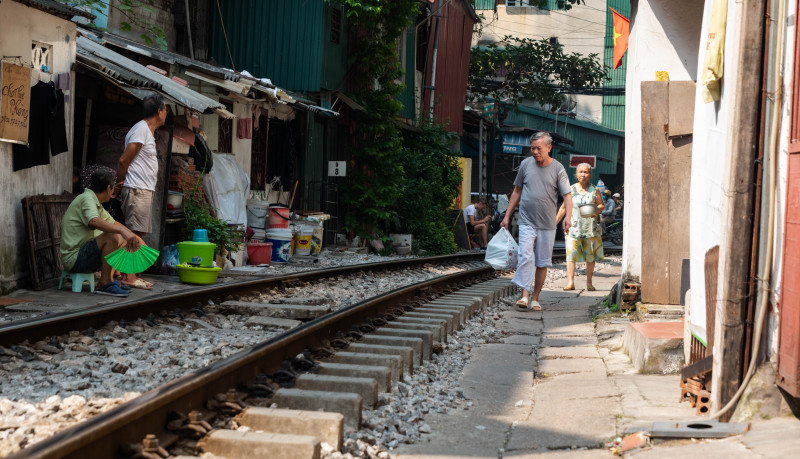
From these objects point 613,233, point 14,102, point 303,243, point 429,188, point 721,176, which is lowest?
point 303,243

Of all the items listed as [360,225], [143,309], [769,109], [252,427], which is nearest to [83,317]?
[143,309]

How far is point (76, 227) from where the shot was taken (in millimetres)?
8234

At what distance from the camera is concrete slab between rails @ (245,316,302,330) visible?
22.5 ft

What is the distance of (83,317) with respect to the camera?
6086 millimetres

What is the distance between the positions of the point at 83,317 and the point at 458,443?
3.12 metres

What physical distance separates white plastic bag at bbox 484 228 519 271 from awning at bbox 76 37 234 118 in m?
3.75

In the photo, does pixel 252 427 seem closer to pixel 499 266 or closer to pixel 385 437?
pixel 385 437

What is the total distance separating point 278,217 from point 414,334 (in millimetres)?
8491

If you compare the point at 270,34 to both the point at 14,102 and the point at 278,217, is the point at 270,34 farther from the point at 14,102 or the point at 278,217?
the point at 14,102

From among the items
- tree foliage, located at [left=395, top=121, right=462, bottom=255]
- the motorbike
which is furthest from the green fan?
the motorbike

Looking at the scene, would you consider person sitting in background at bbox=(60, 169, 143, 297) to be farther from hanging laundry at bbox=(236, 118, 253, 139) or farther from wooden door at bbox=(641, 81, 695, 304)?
hanging laundry at bbox=(236, 118, 253, 139)

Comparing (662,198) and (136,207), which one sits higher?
(662,198)

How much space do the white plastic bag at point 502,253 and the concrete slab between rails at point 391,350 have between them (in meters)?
4.47

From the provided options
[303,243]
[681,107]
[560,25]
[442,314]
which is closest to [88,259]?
[442,314]
